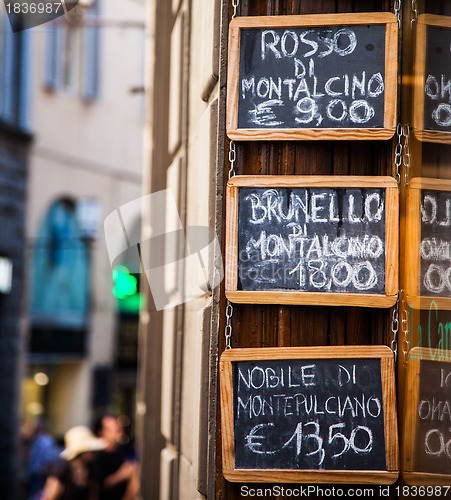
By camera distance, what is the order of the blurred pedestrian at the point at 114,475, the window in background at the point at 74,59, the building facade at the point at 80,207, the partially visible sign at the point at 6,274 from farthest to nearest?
the window in background at the point at 74,59, the building facade at the point at 80,207, the partially visible sign at the point at 6,274, the blurred pedestrian at the point at 114,475

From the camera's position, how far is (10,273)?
13.6 meters

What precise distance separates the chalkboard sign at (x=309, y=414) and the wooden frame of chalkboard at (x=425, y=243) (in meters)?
0.25

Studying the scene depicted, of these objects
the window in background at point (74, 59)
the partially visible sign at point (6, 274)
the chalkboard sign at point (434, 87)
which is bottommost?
the partially visible sign at point (6, 274)

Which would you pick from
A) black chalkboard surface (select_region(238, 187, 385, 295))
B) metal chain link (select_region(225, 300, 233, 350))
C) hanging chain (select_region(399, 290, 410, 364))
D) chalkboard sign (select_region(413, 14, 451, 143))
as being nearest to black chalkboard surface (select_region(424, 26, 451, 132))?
chalkboard sign (select_region(413, 14, 451, 143))

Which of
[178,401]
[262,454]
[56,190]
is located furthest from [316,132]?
[56,190]

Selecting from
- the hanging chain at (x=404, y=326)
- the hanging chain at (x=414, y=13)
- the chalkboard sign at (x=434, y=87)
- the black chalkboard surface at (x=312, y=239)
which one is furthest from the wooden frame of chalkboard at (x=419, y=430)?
the hanging chain at (x=414, y=13)

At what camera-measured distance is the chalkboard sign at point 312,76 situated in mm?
3166

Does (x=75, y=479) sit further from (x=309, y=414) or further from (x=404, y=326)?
(x=404, y=326)

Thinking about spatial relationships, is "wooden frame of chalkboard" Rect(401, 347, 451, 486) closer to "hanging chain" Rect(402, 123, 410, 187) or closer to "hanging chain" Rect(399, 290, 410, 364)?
"hanging chain" Rect(399, 290, 410, 364)

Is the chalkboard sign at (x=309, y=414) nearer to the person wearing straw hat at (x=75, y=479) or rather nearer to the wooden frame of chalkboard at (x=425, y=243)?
the wooden frame of chalkboard at (x=425, y=243)

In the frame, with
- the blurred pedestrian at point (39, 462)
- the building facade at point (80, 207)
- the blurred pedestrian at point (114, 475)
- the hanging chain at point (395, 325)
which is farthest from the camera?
the building facade at point (80, 207)

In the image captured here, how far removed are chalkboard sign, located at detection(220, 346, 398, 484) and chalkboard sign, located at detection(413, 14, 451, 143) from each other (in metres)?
0.86

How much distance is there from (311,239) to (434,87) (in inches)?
30.1

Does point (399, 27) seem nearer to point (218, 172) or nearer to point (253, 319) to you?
point (218, 172)
